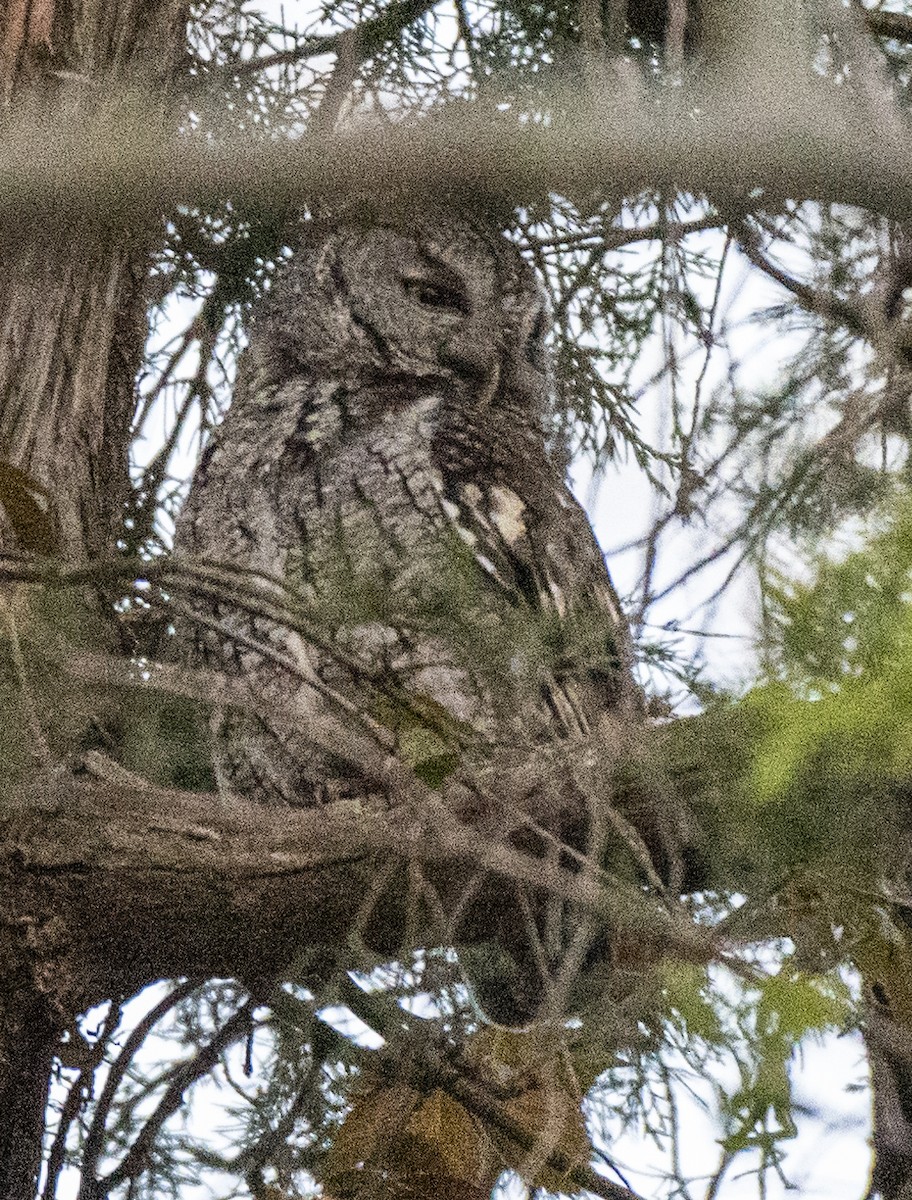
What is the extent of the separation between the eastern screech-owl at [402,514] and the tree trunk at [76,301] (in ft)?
0.89

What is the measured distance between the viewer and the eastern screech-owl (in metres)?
1.66

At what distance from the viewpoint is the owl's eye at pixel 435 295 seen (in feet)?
10.6

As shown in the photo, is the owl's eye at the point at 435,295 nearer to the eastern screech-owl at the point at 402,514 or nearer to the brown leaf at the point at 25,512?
the eastern screech-owl at the point at 402,514

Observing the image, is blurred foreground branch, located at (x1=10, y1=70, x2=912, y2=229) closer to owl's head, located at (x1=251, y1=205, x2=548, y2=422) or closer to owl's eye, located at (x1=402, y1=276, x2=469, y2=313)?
owl's head, located at (x1=251, y1=205, x2=548, y2=422)

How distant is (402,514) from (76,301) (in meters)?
0.72

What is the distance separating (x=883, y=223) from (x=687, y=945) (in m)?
0.93

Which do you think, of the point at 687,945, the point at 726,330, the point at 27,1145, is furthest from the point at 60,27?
the point at 687,945

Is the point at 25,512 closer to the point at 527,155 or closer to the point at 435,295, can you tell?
the point at 527,155

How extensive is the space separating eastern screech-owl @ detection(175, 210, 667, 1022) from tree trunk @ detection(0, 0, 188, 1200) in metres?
0.27

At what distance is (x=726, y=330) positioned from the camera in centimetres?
166

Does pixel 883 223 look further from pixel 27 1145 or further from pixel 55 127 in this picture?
pixel 27 1145

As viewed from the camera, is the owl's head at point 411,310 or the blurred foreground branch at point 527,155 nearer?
the blurred foreground branch at point 527,155

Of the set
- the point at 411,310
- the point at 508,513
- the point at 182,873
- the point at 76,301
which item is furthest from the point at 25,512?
the point at 411,310

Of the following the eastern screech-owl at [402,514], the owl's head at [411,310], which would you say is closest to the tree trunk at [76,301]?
the eastern screech-owl at [402,514]
